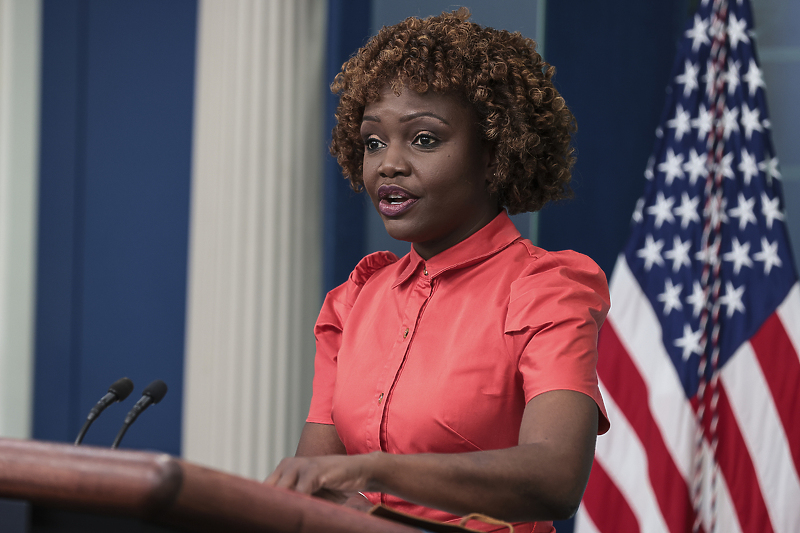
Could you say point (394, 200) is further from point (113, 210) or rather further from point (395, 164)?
point (113, 210)

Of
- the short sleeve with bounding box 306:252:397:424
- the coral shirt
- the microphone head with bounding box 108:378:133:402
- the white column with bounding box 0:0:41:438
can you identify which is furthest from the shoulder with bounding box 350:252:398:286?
the white column with bounding box 0:0:41:438

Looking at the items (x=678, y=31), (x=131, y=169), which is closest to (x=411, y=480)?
(x=678, y=31)

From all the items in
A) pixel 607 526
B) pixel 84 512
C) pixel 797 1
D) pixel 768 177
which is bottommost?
pixel 607 526

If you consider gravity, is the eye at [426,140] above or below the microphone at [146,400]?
above

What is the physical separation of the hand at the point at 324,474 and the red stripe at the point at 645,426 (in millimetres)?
1697

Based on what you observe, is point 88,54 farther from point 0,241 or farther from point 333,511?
point 333,511

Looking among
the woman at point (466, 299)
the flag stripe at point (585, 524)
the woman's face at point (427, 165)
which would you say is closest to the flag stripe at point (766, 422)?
the flag stripe at point (585, 524)

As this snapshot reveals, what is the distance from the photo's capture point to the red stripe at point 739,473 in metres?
2.24

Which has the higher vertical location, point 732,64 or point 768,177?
point 732,64

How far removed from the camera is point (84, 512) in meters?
0.53

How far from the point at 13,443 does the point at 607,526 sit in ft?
7.04

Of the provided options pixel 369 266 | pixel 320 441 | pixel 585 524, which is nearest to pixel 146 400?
pixel 320 441

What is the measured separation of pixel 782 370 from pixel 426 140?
159 cm

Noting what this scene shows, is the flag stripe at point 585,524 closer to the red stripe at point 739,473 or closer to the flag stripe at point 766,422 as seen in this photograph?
the red stripe at point 739,473
